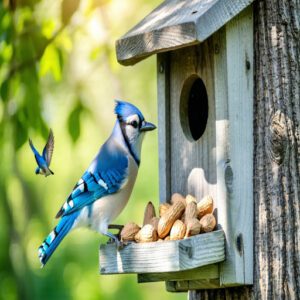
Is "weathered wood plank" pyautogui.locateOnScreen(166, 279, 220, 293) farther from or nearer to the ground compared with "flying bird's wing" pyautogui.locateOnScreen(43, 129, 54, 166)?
nearer to the ground

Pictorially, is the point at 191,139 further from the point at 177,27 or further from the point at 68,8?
the point at 68,8

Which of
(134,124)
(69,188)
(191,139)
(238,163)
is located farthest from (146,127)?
(69,188)

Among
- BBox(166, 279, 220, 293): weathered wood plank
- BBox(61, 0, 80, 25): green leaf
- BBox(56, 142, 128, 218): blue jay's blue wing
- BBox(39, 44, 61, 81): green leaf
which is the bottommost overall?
BBox(166, 279, 220, 293): weathered wood plank

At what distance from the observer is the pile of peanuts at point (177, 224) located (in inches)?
168

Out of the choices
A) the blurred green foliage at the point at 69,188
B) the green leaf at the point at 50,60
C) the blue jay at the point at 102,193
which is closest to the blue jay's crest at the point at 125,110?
the blue jay at the point at 102,193

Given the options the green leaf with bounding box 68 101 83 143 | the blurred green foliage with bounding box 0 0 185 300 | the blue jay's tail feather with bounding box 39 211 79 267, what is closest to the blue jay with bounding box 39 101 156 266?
the blue jay's tail feather with bounding box 39 211 79 267

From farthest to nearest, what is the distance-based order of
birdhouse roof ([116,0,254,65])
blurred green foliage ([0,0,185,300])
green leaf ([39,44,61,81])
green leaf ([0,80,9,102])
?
blurred green foliage ([0,0,185,300]) < green leaf ([39,44,61,81]) < green leaf ([0,80,9,102]) < birdhouse roof ([116,0,254,65])

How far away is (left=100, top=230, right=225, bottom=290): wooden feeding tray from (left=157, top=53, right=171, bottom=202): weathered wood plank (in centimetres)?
44

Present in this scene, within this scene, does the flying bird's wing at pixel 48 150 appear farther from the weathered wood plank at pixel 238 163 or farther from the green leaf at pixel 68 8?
the green leaf at pixel 68 8

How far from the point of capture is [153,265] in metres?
4.22

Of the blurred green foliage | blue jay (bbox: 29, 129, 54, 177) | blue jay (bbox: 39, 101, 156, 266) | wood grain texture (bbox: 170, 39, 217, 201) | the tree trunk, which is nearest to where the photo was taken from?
blue jay (bbox: 29, 129, 54, 177)

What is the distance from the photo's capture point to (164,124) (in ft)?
15.7

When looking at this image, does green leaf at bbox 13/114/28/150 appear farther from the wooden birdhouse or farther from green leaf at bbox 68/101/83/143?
the wooden birdhouse

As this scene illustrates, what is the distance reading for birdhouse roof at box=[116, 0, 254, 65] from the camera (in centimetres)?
420
